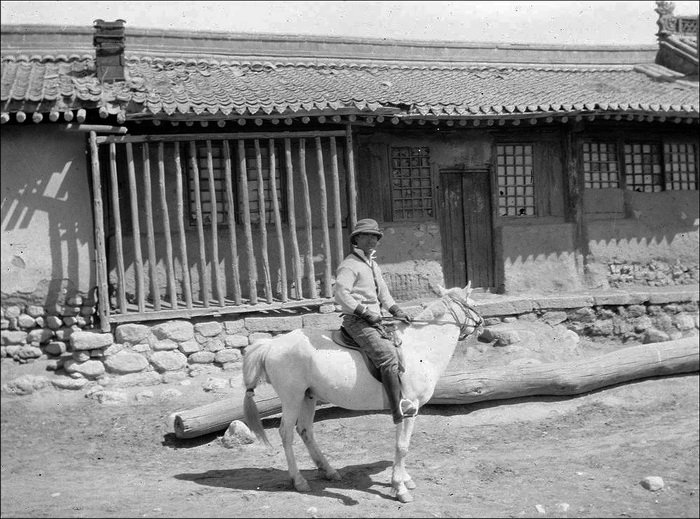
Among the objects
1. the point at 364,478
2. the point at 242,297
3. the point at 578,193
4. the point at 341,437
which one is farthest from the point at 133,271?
the point at 578,193

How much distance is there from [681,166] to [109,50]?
10.1m

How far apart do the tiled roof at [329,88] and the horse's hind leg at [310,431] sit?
4713mm

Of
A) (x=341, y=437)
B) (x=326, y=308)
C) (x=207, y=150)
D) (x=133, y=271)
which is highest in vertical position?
(x=207, y=150)

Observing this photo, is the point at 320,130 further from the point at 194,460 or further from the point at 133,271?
the point at 194,460

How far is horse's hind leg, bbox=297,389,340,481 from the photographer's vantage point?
700 centimetres

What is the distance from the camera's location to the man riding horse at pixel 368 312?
21.7ft

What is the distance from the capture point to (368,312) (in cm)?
655

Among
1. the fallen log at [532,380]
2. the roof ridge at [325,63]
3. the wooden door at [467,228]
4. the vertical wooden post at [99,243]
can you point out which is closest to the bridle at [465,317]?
the fallen log at [532,380]

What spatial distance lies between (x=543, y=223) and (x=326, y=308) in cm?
462

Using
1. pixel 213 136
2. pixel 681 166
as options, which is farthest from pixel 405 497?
pixel 681 166

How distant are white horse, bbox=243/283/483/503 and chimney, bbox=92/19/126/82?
580 cm

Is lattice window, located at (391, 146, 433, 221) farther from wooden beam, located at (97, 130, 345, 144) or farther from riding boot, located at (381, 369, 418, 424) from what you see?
riding boot, located at (381, 369, 418, 424)

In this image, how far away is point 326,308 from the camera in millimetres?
11125

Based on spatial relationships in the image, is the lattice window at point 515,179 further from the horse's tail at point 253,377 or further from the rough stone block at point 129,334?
the horse's tail at point 253,377
